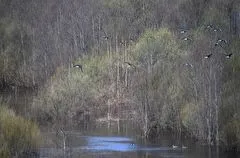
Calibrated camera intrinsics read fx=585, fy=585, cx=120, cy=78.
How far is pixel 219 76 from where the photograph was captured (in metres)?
46.9

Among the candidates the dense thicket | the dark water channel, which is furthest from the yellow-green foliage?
the dense thicket

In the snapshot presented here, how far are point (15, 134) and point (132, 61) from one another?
38.6 m

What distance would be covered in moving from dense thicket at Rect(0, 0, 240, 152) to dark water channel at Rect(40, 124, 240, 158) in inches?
65.4

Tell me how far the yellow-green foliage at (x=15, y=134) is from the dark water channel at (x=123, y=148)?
126 inches

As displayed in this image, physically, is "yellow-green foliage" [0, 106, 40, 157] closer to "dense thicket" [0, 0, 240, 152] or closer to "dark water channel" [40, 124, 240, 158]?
"dark water channel" [40, 124, 240, 158]

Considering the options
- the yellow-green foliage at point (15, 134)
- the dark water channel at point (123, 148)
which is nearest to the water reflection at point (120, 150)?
the dark water channel at point (123, 148)

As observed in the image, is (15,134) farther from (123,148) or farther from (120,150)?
(123,148)

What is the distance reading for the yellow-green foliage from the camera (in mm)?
33375

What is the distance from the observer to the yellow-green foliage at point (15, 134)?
33.4 metres

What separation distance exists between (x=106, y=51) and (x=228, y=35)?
21.5 meters

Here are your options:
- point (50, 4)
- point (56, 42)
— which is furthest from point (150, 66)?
point (50, 4)

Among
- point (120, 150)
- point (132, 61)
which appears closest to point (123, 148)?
point (120, 150)

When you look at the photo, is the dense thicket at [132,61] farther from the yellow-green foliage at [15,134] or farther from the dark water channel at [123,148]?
the yellow-green foliage at [15,134]

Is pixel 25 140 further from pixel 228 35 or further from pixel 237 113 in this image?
pixel 228 35
